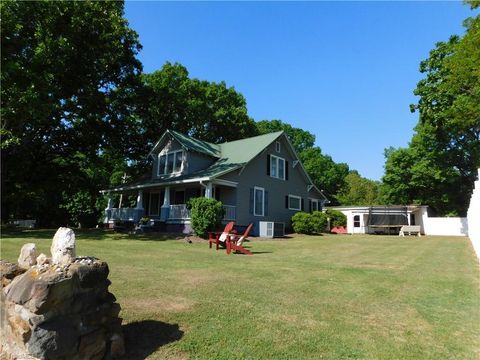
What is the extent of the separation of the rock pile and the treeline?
16.1 m

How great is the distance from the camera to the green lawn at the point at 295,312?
13.8 ft

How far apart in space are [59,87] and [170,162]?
840 cm

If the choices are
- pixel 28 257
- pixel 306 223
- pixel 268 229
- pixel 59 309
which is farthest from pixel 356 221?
pixel 59 309

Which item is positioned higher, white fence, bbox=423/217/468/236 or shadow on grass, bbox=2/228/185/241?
white fence, bbox=423/217/468/236

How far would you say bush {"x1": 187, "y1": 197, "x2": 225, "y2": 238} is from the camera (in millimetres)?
18578

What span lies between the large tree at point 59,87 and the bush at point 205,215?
30.2ft

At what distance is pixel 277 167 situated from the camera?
27.0 meters

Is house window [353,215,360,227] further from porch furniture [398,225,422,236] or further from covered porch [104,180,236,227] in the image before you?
covered porch [104,180,236,227]

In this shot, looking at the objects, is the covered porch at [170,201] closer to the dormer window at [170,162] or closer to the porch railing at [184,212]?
the porch railing at [184,212]

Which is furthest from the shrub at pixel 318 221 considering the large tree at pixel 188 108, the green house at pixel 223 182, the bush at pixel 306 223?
the large tree at pixel 188 108

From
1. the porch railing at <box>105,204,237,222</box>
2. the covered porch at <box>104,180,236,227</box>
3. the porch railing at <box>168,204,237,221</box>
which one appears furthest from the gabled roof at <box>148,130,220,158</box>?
the porch railing at <box>105,204,237,222</box>

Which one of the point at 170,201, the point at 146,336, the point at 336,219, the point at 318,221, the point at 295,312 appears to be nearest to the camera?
the point at 146,336

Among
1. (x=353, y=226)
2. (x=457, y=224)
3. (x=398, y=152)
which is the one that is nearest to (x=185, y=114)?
(x=353, y=226)

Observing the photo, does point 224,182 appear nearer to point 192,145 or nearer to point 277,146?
point 192,145
